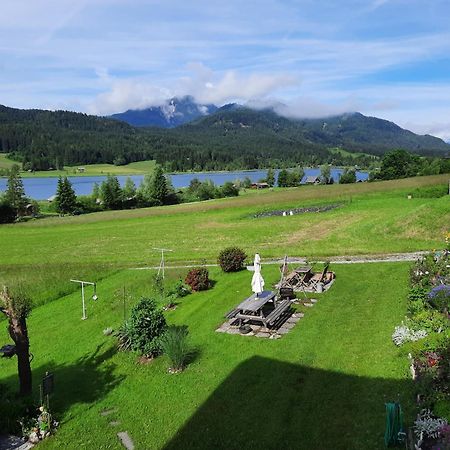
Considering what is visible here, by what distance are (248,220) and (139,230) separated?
14578mm

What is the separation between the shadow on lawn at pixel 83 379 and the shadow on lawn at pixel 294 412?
4.61m

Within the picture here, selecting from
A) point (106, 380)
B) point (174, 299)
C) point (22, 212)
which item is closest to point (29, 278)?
point (174, 299)

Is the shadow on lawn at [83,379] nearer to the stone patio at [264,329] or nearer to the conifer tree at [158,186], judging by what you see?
the stone patio at [264,329]

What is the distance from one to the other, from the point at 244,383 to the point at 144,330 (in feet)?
18.0

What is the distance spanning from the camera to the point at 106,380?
17.3m

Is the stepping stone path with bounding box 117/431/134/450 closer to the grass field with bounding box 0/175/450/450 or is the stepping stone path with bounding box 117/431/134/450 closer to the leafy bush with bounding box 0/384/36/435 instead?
the grass field with bounding box 0/175/450/450

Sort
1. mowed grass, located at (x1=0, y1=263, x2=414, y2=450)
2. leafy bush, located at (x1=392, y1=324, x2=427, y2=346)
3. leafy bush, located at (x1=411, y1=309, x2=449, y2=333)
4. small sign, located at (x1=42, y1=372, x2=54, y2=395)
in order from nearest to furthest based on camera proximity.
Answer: mowed grass, located at (x1=0, y1=263, x2=414, y2=450) → small sign, located at (x1=42, y1=372, x2=54, y2=395) → leafy bush, located at (x1=411, y1=309, x2=449, y2=333) → leafy bush, located at (x1=392, y1=324, x2=427, y2=346)

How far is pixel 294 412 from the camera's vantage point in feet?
43.5

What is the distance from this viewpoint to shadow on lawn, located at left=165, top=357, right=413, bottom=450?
11945mm

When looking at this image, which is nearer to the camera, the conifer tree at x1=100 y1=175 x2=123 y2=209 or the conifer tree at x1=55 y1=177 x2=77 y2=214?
the conifer tree at x1=55 y1=177 x2=77 y2=214

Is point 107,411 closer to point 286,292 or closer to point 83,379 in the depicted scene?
point 83,379

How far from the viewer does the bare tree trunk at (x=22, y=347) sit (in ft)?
49.7

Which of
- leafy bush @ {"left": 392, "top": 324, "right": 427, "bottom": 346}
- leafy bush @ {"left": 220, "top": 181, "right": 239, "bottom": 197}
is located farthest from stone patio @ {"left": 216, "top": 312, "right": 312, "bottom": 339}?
leafy bush @ {"left": 220, "top": 181, "right": 239, "bottom": 197}

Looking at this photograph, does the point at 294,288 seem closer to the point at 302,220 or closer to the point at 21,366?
the point at 21,366
